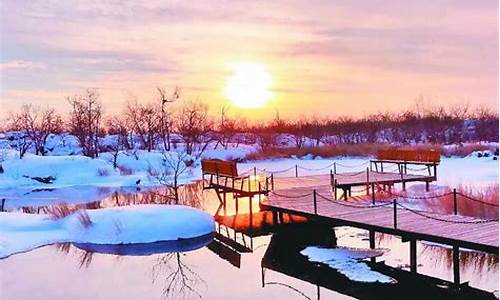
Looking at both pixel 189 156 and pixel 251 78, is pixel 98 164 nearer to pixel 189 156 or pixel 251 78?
pixel 189 156

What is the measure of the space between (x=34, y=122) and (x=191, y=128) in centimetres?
1031

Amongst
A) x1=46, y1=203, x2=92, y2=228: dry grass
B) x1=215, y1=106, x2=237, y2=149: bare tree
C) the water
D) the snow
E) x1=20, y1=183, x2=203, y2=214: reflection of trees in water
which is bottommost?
the water

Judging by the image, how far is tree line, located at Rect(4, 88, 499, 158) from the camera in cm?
3712

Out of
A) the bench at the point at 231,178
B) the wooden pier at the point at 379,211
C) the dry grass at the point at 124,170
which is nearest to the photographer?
the wooden pier at the point at 379,211

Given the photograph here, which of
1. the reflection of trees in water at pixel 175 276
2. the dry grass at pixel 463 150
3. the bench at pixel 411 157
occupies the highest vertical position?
the bench at pixel 411 157

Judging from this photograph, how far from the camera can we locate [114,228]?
38.9ft

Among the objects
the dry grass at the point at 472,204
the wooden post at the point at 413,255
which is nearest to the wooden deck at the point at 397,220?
the wooden post at the point at 413,255

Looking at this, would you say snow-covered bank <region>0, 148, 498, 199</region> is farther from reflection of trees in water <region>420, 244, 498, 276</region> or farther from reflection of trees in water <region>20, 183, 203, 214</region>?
reflection of trees in water <region>420, 244, 498, 276</region>

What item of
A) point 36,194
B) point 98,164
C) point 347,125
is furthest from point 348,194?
point 347,125

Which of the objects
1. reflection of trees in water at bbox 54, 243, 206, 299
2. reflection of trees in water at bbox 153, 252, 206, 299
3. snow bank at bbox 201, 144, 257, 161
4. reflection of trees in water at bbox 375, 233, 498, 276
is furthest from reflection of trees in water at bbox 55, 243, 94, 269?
snow bank at bbox 201, 144, 257, 161

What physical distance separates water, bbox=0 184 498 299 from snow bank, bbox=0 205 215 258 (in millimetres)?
367

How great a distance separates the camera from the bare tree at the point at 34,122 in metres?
37.1

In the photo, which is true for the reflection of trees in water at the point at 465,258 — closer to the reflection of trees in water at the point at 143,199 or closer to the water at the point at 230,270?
the water at the point at 230,270

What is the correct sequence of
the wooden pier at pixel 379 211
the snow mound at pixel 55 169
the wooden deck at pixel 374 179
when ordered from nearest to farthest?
the wooden pier at pixel 379 211 → the wooden deck at pixel 374 179 → the snow mound at pixel 55 169
